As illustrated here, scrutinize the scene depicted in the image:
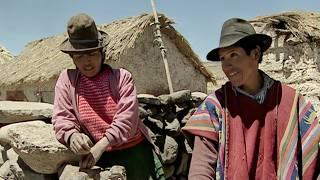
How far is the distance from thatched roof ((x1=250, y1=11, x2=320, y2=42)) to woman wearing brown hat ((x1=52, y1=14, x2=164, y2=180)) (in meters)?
6.29

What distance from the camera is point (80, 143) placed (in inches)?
91.5

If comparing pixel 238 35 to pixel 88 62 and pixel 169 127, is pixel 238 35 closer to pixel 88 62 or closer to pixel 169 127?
pixel 88 62

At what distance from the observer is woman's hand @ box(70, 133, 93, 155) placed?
2.33 meters

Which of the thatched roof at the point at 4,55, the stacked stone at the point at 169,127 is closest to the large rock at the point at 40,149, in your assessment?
the stacked stone at the point at 169,127

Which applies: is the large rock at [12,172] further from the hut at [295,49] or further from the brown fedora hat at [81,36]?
the hut at [295,49]

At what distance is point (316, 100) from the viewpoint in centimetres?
849

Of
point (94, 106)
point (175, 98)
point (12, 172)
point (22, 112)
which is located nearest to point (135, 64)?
point (175, 98)

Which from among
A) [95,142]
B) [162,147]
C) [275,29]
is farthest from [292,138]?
[275,29]

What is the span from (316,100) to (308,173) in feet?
21.9

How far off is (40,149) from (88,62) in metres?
0.63

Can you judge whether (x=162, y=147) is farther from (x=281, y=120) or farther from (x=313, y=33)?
(x=313, y=33)

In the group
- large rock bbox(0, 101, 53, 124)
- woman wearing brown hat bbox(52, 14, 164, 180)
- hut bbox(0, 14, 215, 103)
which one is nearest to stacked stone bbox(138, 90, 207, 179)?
large rock bbox(0, 101, 53, 124)

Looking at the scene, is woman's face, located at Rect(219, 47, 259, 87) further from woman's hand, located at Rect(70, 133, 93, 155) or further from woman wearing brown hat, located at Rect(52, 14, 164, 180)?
woman's hand, located at Rect(70, 133, 93, 155)

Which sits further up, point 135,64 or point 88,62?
point 88,62
